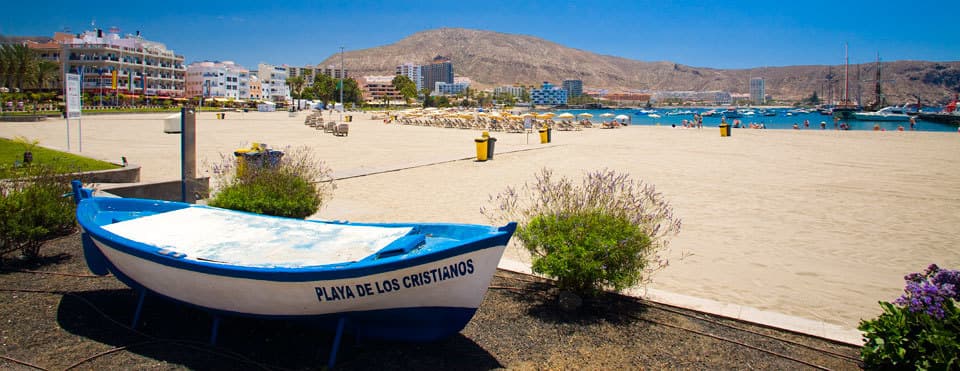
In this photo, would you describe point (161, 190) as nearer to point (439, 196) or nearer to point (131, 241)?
point (439, 196)

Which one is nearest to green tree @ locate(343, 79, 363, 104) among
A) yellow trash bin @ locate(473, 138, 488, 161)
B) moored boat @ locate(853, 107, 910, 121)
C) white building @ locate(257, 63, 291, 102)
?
white building @ locate(257, 63, 291, 102)

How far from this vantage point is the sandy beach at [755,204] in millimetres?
6219

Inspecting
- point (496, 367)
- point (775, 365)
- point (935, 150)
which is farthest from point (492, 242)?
point (935, 150)

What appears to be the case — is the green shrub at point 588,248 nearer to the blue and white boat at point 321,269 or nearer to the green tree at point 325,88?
the blue and white boat at point 321,269

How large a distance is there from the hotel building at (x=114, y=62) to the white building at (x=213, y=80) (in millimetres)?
13446

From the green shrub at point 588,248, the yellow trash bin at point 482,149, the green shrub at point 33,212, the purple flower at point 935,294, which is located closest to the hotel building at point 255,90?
the yellow trash bin at point 482,149

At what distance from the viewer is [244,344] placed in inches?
169

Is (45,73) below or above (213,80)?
below

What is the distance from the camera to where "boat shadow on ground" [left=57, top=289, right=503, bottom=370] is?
3975mm

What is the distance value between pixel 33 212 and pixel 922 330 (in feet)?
24.5

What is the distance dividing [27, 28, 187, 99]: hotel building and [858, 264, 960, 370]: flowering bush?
358 ft

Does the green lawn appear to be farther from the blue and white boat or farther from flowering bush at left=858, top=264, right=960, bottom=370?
flowering bush at left=858, top=264, right=960, bottom=370

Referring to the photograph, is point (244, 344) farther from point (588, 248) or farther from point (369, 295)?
point (588, 248)

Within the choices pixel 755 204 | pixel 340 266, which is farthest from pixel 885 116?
pixel 340 266
